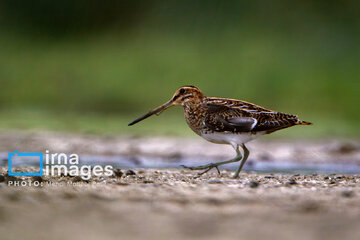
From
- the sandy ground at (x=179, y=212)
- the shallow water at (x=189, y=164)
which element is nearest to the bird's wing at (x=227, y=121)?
the sandy ground at (x=179, y=212)

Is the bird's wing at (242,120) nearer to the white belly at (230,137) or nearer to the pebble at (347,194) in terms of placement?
the white belly at (230,137)

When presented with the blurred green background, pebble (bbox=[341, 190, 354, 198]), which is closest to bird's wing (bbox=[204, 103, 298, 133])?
pebble (bbox=[341, 190, 354, 198])

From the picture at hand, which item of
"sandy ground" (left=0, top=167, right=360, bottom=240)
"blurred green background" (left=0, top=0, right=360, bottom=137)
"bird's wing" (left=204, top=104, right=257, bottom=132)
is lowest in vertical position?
"sandy ground" (left=0, top=167, right=360, bottom=240)

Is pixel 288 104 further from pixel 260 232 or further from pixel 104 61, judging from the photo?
pixel 260 232

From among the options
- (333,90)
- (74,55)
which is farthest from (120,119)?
(74,55)

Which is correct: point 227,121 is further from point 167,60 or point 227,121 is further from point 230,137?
point 167,60

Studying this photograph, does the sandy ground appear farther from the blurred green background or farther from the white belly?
the blurred green background

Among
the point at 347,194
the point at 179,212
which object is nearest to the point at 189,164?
the point at 347,194
